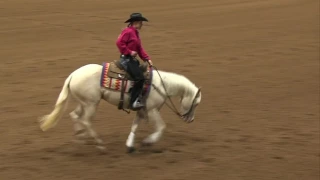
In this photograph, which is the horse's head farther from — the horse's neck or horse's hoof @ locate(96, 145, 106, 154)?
horse's hoof @ locate(96, 145, 106, 154)

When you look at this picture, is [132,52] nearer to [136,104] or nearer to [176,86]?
[136,104]

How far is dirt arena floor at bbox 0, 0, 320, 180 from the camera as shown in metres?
7.45

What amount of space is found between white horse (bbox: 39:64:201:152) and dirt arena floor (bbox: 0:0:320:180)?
360 millimetres

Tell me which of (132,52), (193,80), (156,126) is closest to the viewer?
(132,52)

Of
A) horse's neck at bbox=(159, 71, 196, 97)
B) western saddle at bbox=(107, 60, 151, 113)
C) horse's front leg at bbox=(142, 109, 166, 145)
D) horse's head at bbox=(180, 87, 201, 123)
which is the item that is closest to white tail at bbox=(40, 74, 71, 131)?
western saddle at bbox=(107, 60, 151, 113)

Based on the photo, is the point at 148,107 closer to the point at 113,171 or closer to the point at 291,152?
the point at 113,171

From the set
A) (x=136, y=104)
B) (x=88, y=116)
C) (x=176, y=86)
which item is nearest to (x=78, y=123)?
(x=88, y=116)

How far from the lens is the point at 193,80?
40.5ft

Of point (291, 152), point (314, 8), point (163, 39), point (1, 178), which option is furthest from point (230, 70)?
point (314, 8)

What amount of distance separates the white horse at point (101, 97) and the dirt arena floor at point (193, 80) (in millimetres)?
360

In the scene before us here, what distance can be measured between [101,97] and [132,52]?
2.61ft

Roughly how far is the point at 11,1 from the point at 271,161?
18049mm

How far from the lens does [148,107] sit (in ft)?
25.2

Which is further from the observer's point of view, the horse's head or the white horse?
the horse's head
